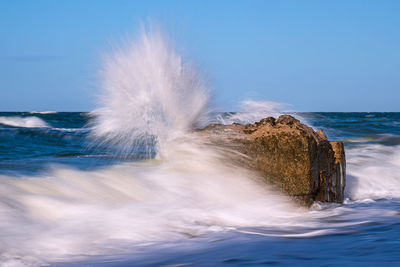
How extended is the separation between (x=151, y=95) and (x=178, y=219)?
1.45 meters

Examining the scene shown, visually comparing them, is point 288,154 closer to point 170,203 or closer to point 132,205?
point 170,203

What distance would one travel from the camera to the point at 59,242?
258 centimetres

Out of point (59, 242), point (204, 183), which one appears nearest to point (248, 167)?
point (204, 183)

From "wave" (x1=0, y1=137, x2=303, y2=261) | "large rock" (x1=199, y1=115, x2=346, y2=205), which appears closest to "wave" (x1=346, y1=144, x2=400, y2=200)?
"large rock" (x1=199, y1=115, x2=346, y2=205)

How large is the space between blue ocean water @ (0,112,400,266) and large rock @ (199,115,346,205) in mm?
109

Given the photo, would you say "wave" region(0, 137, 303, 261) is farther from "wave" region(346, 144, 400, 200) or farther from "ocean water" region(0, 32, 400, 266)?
"wave" region(346, 144, 400, 200)

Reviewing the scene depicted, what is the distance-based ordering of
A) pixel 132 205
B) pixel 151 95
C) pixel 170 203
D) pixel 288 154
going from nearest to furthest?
pixel 132 205 < pixel 170 203 < pixel 288 154 < pixel 151 95

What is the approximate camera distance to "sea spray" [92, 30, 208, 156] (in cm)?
430

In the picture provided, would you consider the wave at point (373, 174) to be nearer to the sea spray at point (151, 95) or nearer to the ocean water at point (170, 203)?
the ocean water at point (170, 203)

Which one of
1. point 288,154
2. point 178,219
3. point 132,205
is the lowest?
point 178,219

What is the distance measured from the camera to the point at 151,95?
14.1 ft

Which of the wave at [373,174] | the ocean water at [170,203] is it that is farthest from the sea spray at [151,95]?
the wave at [373,174]

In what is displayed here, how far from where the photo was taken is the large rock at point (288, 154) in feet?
12.0

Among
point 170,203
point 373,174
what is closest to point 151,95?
point 170,203
